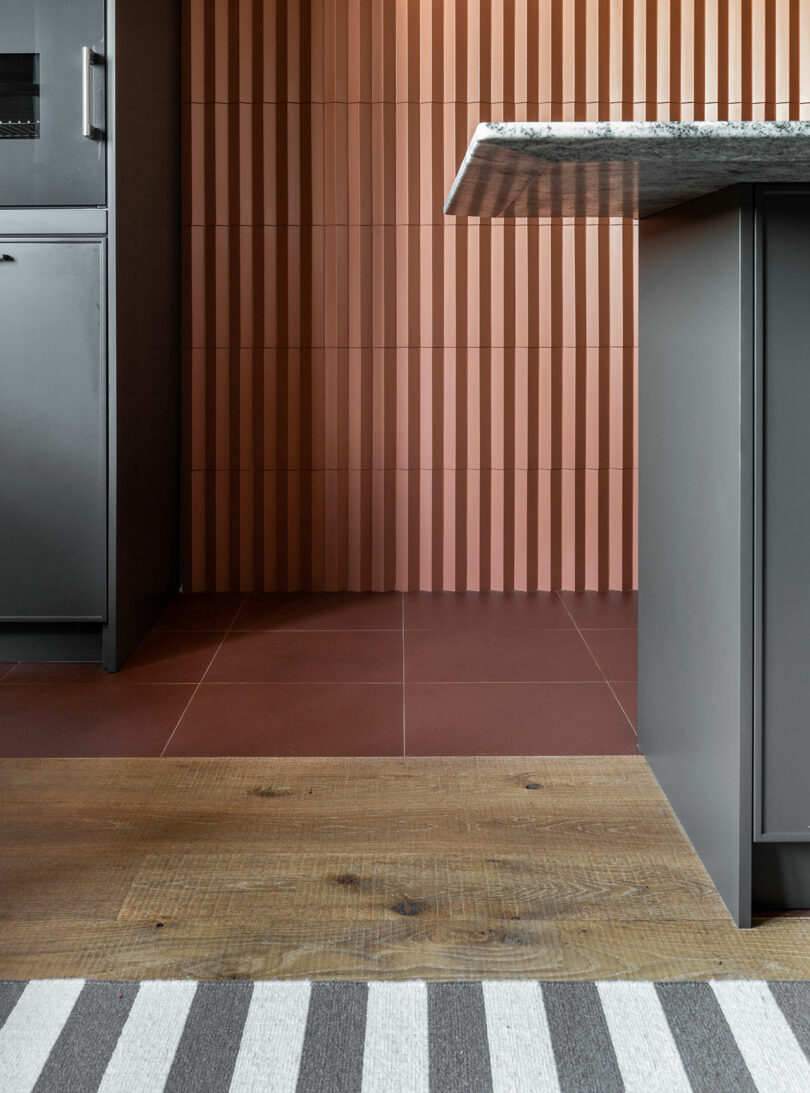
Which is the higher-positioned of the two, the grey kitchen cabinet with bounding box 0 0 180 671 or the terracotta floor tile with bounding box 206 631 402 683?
the grey kitchen cabinet with bounding box 0 0 180 671

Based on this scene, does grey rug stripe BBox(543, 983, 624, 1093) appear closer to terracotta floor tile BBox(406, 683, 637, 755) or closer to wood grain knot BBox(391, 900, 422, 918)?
wood grain knot BBox(391, 900, 422, 918)

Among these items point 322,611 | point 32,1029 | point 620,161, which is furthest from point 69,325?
point 32,1029

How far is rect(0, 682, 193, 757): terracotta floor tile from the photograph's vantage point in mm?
2426

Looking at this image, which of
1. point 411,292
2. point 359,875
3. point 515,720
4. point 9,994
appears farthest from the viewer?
point 411,292

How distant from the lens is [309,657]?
3234 mm

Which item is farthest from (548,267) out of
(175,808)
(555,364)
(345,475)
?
(175,808)

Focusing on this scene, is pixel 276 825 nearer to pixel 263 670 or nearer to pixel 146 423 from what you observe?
pixel 263 670

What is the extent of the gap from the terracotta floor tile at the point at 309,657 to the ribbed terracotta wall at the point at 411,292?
0.77m

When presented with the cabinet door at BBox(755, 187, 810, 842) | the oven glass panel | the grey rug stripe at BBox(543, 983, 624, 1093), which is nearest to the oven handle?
the oven glass panel

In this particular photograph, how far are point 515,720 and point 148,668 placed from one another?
1.12 metres

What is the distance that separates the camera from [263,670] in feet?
10.1

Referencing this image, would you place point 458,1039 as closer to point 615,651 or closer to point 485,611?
point 615,651

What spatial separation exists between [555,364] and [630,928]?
2.87m

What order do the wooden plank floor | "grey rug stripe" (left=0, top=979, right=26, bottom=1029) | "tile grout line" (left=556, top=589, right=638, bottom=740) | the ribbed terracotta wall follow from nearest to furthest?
"grey rug stripe" (left=0, top=979, right=26, bottom=1029)
the wooden plank floor
"tile grout line" (left=556, top=589, right=638, bottom=740)
the ribbed terracotta wall
